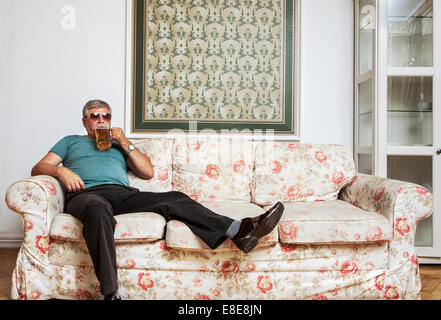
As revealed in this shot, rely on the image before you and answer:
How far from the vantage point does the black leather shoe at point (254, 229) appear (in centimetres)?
159

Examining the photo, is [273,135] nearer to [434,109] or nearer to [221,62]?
[221,62]

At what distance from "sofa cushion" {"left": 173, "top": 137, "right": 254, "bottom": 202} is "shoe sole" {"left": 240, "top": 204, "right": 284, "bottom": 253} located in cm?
69

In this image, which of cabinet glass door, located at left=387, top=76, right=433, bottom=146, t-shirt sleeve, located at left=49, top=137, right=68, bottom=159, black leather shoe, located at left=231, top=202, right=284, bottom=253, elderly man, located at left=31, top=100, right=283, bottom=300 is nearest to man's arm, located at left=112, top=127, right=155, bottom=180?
elderly man, located at left=31, top=100, right=283, bottom=300

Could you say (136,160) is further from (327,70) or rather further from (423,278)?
(423,278)

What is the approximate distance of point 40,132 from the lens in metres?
2.74

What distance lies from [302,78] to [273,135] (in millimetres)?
495

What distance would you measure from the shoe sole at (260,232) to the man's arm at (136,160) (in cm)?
90

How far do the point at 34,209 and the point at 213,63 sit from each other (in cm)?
162

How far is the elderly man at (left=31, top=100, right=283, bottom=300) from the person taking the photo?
5.19ft

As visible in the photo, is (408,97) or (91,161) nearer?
(91,161)

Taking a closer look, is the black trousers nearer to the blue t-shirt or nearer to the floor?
the blue t-shirt

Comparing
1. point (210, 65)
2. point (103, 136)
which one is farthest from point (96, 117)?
point (210, 65)

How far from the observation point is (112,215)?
168 centimetres

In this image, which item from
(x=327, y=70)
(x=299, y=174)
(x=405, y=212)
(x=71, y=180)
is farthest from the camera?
(x=327, y=70)
